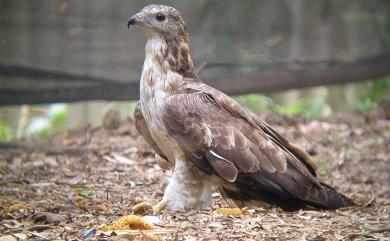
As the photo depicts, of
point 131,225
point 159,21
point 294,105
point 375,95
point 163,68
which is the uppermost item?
point 159,21

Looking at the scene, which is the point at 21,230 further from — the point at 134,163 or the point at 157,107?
the point at 134,163

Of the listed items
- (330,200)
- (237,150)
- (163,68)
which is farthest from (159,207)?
(330,200)

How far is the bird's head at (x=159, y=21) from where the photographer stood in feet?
19.2

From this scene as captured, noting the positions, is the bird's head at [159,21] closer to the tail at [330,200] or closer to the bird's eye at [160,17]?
the bird's eye at [160,17]

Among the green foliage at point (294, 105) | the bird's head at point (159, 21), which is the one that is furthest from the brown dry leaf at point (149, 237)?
the green foliage at point (294, 105)

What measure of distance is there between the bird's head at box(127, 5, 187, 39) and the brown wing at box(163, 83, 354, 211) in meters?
0.45

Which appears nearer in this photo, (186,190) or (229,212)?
(229,212)

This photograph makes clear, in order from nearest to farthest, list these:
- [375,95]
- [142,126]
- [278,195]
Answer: [278,195], [142,126], [375,95]

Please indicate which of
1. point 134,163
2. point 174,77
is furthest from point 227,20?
point 174,77

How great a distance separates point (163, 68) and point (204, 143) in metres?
0.71

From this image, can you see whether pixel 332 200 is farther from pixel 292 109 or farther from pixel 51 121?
pixel 51 121

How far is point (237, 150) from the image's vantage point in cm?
573

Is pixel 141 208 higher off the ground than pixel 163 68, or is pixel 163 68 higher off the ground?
pixel 163 68

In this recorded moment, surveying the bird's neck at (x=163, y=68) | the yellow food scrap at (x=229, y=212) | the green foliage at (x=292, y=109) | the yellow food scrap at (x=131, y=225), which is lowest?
the green foliage at (x=292, y=109)
